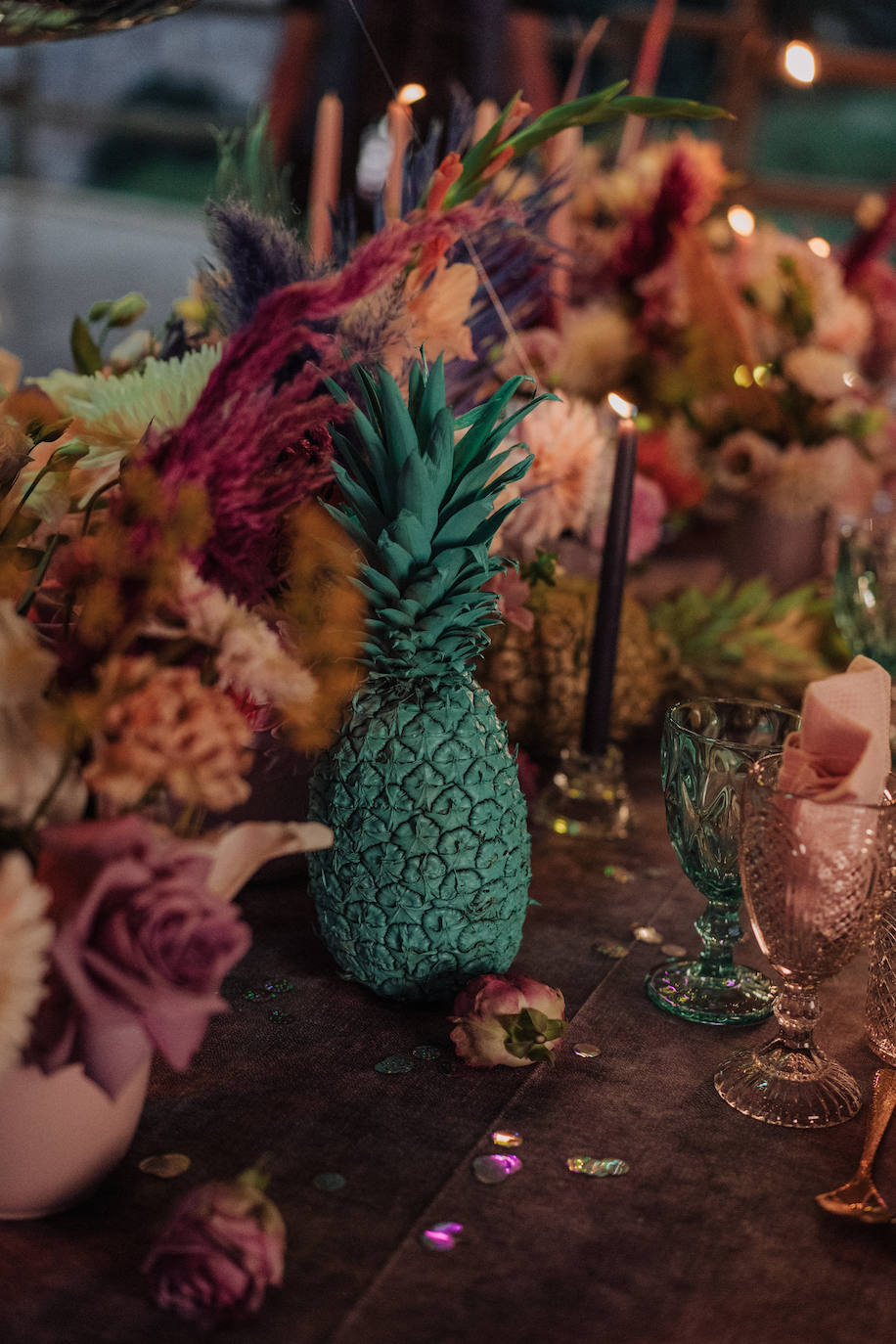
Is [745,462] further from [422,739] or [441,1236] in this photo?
[441,1236]

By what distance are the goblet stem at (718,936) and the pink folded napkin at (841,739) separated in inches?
5.3

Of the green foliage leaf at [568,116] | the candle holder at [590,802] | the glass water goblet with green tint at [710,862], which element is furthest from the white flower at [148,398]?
the candle holder at [590,802]

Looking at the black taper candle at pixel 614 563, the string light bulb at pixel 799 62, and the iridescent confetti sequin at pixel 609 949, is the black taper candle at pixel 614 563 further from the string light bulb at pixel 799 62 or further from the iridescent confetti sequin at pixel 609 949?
the string light bulb at pixel 799 62

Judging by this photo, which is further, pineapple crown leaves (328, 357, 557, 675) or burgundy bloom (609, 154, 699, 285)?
burgundy bloom (609, 154, 699, 285)

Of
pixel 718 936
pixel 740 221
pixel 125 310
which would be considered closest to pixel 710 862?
pixel 718 936

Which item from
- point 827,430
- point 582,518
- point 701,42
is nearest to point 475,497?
point 582,518

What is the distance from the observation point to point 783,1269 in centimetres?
48

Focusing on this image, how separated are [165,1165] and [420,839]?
0.18 metres

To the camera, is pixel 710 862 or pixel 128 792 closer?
pixel 128 792

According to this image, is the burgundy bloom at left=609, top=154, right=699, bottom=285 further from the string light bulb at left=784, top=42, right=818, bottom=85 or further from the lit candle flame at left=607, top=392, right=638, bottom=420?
the lit candle flame at left=607, top=392, right=638, bottom=420

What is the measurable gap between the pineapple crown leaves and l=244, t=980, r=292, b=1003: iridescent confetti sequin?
0.18 m

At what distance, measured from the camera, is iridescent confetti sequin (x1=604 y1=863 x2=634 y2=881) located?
2.67 feet

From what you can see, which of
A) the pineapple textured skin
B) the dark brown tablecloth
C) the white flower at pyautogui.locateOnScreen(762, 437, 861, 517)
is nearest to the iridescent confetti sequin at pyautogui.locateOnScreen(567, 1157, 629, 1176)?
the dark brown tablecloth

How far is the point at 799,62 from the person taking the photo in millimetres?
927
